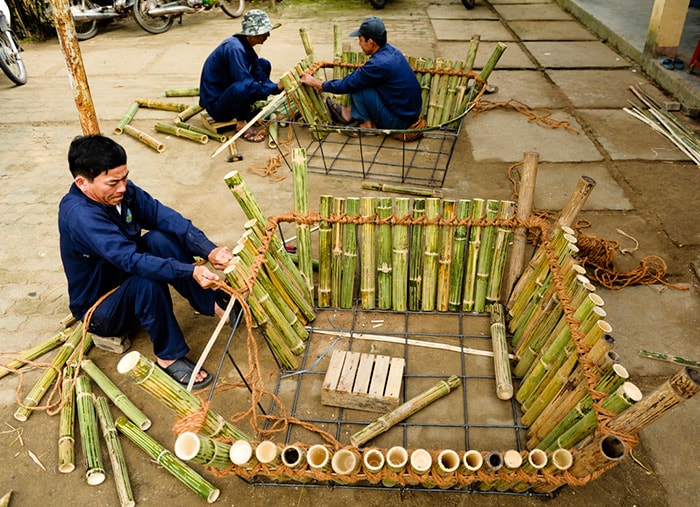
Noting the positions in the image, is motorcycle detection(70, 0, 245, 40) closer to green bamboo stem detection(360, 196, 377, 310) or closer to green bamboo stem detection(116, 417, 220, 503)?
green bamboo stem detection(360, 196, 377, 310)

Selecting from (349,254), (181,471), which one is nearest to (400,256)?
(349,254)

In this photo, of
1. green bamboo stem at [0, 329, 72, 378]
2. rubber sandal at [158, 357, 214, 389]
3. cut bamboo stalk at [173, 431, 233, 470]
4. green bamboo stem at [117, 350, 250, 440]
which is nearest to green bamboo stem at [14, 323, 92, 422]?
green bamboo stem at [0, 329, 72, 378]

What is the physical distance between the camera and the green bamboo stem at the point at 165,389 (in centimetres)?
199

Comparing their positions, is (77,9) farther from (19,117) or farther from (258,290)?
(258,290)

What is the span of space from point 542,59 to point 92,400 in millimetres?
7933

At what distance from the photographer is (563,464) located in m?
2.13

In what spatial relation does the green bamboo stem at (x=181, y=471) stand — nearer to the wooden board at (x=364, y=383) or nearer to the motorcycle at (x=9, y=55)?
the wooden board at (x=364, y=383)

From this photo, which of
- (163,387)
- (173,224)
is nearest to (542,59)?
(173,224)

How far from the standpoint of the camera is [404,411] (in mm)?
2898

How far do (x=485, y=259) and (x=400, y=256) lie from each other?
1.88ft

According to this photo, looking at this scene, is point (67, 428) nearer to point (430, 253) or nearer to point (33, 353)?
point (33, 353)

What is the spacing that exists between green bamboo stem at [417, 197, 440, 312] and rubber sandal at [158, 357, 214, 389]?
61.3 inches

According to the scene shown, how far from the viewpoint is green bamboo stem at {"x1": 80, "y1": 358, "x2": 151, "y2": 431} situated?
116 inches

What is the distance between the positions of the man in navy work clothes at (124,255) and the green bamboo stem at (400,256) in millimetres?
1085
